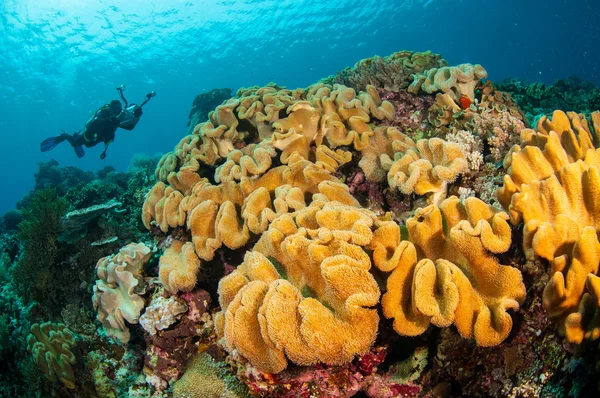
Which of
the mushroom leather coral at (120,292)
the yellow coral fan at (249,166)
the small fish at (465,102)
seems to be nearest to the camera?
the mushroom leather coral at (120,292)

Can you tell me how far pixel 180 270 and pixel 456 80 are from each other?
14.3 feet

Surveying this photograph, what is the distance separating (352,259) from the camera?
77.7 inches

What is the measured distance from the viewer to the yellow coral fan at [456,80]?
177 inches

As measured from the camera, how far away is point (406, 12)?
79688 millimetres

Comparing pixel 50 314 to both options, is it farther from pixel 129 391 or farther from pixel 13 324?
pixel 129 391

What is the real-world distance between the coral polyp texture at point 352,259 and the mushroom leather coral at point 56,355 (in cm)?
3

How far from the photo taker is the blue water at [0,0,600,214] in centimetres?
5322

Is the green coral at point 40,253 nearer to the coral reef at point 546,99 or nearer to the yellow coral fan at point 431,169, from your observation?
the yellow coral fan at point 431,169

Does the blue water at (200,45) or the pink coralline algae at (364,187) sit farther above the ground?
the blue water at (200,45)

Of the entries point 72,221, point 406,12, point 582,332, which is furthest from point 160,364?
point 406,12

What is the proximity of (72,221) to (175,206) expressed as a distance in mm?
2405

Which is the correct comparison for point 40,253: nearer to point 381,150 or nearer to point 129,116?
point 129,116

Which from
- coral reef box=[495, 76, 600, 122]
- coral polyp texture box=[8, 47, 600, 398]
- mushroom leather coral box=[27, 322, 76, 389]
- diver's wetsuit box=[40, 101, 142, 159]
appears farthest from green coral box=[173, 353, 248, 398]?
coral reef box=[495, 76, 600, 122]

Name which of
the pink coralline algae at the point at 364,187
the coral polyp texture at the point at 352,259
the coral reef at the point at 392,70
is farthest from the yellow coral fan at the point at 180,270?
the coral reef at the point at 392,70
